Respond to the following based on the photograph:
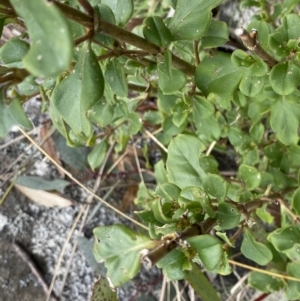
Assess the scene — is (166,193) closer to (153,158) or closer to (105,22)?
(105,22)

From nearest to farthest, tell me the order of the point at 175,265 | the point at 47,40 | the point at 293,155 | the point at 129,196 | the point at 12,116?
1. the point at 47,40
2. the point at 12,116
3. the point at 175,265
4. the point at 293,155
5. the point at 129,196

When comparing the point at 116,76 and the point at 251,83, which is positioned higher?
the point at 116,76

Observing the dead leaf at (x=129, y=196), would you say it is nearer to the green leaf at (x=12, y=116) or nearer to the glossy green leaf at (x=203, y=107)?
the glossy green leaf at (x=203, y=107)

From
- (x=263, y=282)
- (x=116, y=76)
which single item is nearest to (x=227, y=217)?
(x=116, y=76)

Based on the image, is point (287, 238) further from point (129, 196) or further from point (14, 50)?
point (129, 196)

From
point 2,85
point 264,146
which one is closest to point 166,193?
point 2,85

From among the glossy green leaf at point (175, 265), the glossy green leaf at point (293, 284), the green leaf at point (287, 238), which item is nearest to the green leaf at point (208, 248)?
the glossy green leaf at point (175, 265)

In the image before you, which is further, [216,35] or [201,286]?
[201,286]

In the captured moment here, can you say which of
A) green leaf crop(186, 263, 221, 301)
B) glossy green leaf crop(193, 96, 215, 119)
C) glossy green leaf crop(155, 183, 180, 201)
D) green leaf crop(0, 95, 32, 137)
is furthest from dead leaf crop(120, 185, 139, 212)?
green leaf crop(0, 95, 32, 137)
